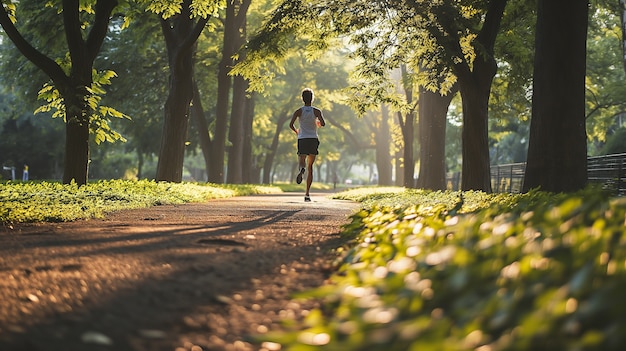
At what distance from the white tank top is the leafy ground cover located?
26.3 feet

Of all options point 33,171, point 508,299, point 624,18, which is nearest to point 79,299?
point 508,299

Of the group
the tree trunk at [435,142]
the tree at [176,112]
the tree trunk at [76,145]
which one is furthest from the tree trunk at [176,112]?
the tree trunk at [435,142]

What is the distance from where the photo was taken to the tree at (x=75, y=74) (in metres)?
12.2

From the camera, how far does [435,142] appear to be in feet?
71.4

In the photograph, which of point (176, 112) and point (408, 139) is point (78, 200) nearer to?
point (176, 112)

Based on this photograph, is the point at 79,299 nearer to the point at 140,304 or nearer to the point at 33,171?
the point at 140,304

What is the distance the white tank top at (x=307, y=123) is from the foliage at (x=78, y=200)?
115 inches

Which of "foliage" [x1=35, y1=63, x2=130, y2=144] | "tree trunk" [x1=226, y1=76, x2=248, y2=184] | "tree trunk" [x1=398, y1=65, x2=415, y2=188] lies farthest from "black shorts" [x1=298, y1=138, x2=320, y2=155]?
"tree trunk" [x1=398, y1=65, x2=415, y2=188]

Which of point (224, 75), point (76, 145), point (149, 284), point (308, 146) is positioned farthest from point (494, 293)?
point (224, 75)

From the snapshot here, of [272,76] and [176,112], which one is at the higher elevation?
[272,76]

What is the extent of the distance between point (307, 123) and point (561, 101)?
4628 millimetres

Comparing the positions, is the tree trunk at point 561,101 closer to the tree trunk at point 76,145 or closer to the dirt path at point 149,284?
the dirt path at point 149,284

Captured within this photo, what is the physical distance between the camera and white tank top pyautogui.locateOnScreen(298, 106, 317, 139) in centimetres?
1184

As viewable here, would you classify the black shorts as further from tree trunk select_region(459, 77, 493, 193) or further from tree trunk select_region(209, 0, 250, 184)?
tree trunk select_region(209, 0, 250, 184)
